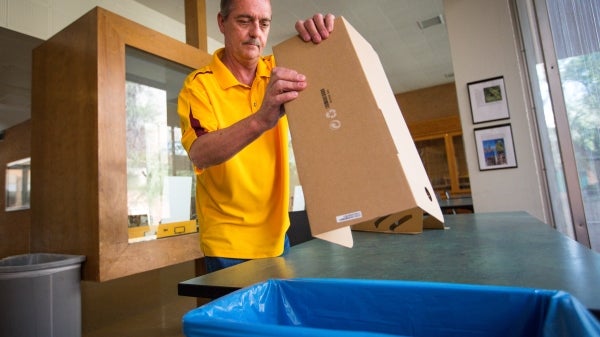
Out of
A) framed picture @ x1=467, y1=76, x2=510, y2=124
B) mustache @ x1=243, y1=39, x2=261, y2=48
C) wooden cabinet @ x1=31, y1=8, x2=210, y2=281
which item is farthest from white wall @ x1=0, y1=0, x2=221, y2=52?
framed picture @ x1=467, y1=76, x2=510, y2=124

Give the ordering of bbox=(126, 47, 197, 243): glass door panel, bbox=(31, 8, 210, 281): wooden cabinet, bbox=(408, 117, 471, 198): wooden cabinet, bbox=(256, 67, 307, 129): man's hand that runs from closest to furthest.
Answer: bbox=(256, 67, 307, 129): man's hand < bbox=(31, 8, 210, 281): wooden cabinet < bbox=(126, 47, 197, 243): glass door panel < bbox=(408, 117, 471, 198): wooden cabinet

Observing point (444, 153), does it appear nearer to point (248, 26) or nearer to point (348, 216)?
point (248, 26)

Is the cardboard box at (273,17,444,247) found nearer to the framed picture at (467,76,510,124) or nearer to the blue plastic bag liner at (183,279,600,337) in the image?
the blue plastic bag liner at (183,279,600,337)

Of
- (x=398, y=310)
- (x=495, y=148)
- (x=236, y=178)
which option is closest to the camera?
(x=398, y=310)

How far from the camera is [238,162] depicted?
985 mm

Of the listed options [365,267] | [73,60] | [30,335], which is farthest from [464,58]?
[30,335]

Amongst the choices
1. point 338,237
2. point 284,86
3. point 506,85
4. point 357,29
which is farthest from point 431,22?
point 338,237

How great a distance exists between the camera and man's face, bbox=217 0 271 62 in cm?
97

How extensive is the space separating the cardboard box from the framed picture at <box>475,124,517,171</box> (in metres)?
2.45

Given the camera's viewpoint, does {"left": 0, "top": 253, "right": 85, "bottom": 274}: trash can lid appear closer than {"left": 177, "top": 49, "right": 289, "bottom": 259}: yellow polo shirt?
No

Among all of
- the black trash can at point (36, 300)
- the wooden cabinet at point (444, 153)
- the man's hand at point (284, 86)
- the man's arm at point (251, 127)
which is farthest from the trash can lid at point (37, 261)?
the wooden cabinet at point (444, 153)

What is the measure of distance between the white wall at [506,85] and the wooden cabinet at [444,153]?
10.1ft

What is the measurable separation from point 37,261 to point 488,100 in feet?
11.1

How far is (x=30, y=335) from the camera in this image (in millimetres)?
1690
